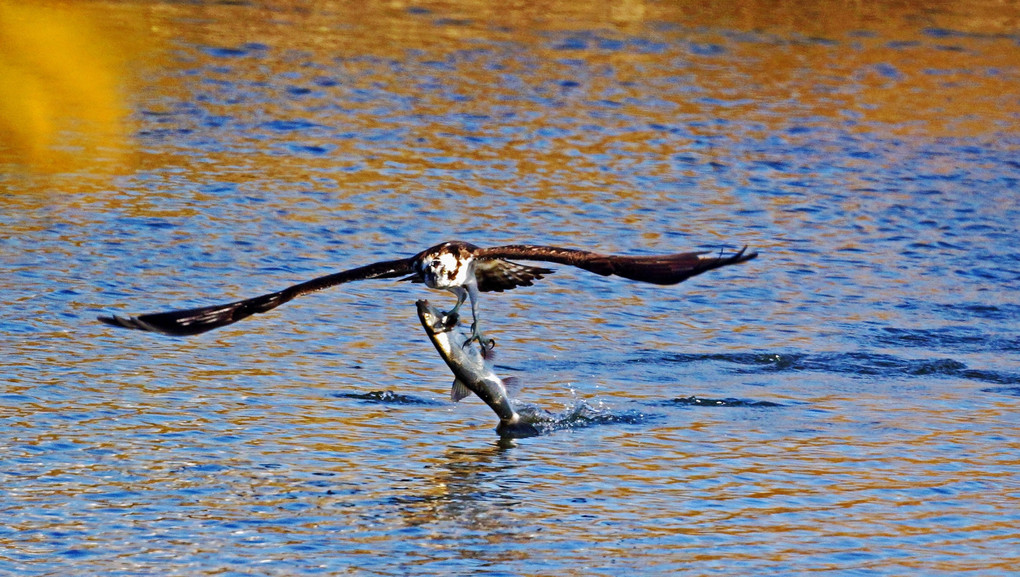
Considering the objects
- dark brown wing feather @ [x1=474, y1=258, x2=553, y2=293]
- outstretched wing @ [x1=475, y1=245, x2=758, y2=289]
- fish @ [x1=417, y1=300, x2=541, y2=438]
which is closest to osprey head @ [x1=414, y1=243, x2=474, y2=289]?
fish @ [x1=417, y1=300, x2=541, y2=438]

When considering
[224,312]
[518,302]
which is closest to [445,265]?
[224,312]

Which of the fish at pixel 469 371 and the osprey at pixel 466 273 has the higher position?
the osprey at pixel 466 273

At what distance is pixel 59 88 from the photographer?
17688mm

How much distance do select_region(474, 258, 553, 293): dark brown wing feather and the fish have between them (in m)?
0.42

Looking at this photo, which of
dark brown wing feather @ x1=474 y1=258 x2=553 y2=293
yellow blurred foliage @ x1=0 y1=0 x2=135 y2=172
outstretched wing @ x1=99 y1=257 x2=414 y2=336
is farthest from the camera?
yellow blurred foliage @ x1=0 y1=0 x2=135 y2=172

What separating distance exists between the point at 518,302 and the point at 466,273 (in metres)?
Result: 2.87

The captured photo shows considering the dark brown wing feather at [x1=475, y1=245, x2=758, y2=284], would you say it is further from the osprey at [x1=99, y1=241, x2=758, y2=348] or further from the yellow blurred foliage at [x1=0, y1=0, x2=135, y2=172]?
the yellow blurred foliage at [x1=0, y1=0, x2=135, y2=172]

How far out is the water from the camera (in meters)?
7.73

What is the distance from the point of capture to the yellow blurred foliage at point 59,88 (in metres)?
15.3

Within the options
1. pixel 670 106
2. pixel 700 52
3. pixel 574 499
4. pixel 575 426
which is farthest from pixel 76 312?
pixel 700 52

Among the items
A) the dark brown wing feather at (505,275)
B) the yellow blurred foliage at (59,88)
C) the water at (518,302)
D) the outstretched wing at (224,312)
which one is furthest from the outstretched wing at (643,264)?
the yellow blurred foliage at (59,88)

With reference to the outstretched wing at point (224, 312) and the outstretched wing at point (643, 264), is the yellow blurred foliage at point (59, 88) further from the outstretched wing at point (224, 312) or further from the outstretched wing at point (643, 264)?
the outstretched wing at point (643, 264)

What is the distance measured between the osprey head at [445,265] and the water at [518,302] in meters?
0.80

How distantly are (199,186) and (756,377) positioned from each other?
5.84m
